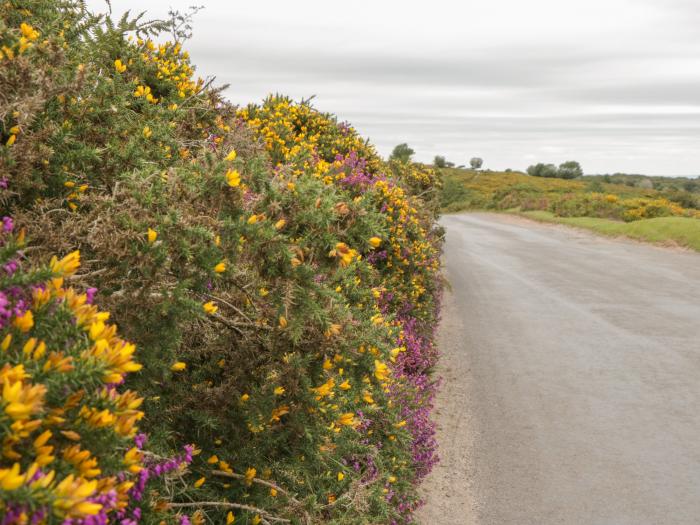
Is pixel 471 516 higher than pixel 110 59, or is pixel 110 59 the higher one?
pixel 110 59

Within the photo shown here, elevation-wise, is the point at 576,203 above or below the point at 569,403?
above

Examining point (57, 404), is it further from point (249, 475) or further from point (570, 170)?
point (570, 170)

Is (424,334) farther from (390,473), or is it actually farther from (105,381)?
(105,381)

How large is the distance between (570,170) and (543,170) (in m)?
4.02

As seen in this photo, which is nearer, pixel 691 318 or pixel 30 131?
pixel 30 131

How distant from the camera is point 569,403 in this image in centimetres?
854

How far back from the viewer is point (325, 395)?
3912 mm

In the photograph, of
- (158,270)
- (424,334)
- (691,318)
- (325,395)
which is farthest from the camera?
(691,318)

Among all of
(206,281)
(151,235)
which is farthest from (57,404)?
(206,281)

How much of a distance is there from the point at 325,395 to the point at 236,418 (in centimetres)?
58

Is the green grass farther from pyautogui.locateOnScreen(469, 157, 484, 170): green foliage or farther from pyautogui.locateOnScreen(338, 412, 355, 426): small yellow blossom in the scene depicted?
pyautogui.locateOnScreen(469, 157, 484, 170): green foliage

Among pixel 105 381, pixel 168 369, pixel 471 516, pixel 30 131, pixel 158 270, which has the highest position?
pixel 30 131

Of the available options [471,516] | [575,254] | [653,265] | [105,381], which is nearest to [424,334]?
[471,516]

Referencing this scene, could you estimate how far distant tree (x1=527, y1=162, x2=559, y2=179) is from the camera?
97250 mm
